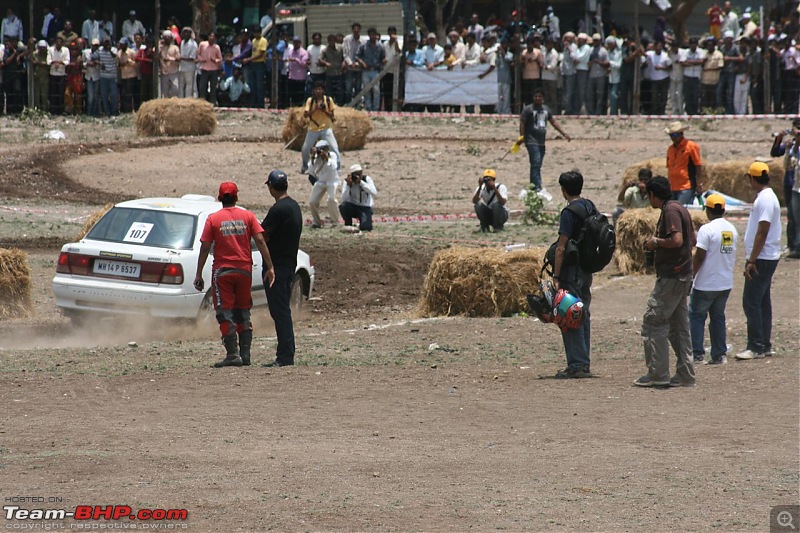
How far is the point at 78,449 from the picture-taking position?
26.9 ft

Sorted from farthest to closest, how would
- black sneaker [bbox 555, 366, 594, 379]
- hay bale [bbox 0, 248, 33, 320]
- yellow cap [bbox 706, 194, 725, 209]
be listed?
hay bale [bbox 0, 248, 33, 320]
yellow cap [bbox 706, 194, 725, 209]
black sneaker [bbox 555, 366, 594, 379]

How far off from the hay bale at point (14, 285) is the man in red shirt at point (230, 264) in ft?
12.2

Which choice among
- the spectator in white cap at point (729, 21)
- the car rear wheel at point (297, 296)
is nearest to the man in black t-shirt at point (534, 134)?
→ the car rear wheel at point (297, 296)

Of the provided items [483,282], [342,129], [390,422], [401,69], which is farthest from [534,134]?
[390,422]

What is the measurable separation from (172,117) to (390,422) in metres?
21.9

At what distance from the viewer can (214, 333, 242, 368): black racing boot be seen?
Result: 1132 cm

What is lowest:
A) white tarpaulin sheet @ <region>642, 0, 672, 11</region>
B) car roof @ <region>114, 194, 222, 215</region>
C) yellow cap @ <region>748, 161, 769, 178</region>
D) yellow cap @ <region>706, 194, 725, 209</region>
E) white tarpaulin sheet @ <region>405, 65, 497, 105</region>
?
car roof @ <region>114, 194, 222, 215</region>

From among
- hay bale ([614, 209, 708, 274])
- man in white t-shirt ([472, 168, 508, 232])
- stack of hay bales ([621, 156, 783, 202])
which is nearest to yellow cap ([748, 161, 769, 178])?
hay bale ([614, 209, 708, 274])

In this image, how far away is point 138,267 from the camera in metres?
12.9

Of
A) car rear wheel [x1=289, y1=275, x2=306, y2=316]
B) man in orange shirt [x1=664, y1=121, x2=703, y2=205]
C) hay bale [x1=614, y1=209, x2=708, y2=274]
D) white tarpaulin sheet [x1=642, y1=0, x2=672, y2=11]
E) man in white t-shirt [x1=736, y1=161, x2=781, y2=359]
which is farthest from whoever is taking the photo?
white tarpaulin sheet [x1=642, y1=0, x2=672, y2=11]

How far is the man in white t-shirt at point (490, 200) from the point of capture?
20844mm

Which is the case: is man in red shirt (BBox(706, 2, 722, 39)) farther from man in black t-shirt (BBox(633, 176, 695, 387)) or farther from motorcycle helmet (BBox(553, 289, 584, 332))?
motorcycle helmet (BBox(553, 289, 584, 332))

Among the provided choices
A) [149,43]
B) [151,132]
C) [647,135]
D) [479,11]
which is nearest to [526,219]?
[647,135]

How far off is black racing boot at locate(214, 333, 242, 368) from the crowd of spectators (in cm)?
2150
